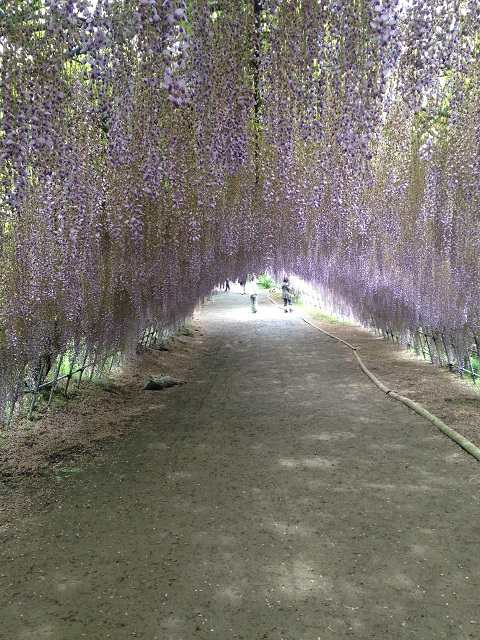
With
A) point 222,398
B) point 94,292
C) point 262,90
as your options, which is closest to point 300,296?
point 222,398

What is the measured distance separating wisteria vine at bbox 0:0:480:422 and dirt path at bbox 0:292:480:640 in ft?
5.34

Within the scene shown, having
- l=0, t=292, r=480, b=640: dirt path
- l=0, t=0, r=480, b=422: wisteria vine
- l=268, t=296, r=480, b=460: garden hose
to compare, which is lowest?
l=0, t=292, r=480, b=640: dirt path

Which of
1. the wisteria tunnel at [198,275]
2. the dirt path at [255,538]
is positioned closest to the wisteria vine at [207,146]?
the wisteria tunnel at [198,275]

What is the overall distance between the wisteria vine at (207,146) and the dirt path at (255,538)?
163cm

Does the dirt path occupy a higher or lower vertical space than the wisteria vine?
lower

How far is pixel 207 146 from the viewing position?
3.66 meters

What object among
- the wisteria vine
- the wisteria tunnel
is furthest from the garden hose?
the wisteria vine

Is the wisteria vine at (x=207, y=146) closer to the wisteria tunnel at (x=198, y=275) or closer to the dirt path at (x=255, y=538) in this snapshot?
the wisteria tunnel at (x=198, y=275)

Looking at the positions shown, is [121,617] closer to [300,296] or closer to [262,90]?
[262,90]

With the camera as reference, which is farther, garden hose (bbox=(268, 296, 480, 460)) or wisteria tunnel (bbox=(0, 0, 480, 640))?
garden hose (bbox=(268, 296, 480, 460))

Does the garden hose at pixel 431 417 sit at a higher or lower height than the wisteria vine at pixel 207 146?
lower

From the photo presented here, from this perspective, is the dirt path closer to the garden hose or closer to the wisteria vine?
the garden hose

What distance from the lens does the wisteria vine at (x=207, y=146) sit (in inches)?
108

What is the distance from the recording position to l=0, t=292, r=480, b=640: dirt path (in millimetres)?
2664
